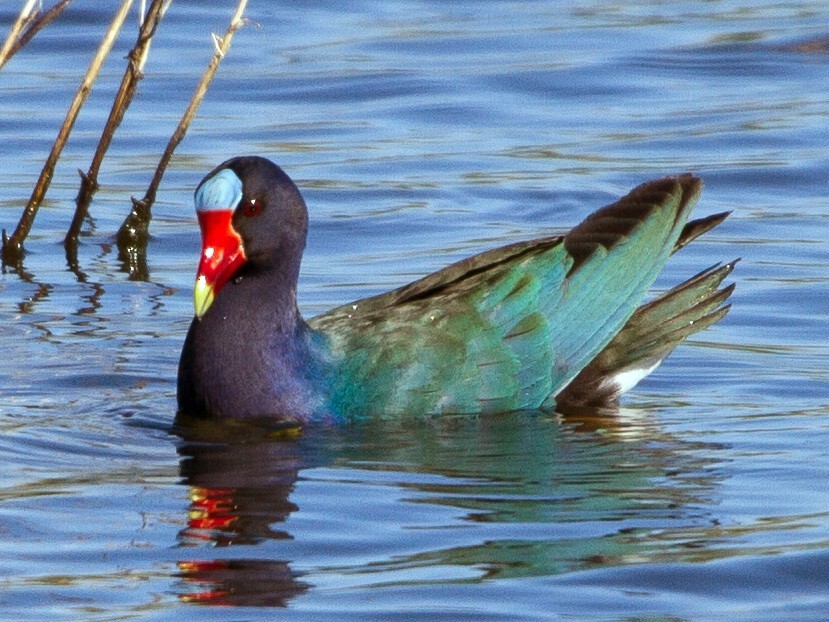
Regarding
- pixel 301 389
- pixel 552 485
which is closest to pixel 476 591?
pixel 552 485

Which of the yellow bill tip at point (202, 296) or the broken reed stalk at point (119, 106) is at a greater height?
the broken reed stalk at point (119, 106)

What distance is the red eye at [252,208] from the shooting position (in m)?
7.62

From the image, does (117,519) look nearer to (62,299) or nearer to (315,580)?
(315,580)

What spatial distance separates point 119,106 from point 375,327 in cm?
283

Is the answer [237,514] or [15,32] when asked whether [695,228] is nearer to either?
[237,514]

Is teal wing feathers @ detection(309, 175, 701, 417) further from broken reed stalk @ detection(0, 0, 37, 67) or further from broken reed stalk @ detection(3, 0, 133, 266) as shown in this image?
broken reed stalk @ detection(3, 0, 133, 266)

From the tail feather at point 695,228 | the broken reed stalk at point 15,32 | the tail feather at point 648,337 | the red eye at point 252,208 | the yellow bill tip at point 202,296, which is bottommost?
the tail feather at point 648,337

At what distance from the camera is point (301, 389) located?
770 cm

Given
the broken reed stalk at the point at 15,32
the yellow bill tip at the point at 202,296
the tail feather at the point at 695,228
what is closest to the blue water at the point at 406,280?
the yellow bill tip at the point at 202,296

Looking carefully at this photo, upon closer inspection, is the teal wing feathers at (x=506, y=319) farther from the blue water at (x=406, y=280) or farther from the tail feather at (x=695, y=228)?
the blue water at (x=406, y=280)

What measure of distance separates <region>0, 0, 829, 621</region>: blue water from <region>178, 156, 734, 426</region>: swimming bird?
0.49 ft

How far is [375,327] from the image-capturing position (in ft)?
25.6

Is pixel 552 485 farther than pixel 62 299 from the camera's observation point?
No

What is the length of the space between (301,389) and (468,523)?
1.43 m
